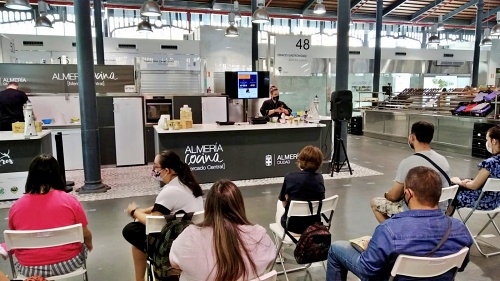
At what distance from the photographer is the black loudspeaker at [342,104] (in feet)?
21.9

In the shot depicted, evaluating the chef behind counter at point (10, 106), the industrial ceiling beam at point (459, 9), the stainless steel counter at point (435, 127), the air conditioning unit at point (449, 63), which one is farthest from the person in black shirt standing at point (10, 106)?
the industrial ceiling beam at point (459, 9)

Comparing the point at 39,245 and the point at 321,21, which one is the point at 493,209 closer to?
the point at 39,245

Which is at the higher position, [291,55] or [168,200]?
[291,55]

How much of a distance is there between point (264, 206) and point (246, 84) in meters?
4.43

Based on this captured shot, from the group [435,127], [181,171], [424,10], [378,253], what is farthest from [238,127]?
[424,10]

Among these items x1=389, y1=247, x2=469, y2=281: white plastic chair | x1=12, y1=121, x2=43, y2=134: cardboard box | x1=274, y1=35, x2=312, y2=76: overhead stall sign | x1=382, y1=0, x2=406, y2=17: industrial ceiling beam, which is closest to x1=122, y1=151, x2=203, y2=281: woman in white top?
x1=389, y1=247, x2=469, y2=281: white plastic chair

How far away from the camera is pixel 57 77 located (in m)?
7.27

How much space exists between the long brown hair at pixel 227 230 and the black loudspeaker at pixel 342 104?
522cm

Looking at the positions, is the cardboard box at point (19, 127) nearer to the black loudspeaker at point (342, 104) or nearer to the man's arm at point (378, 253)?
the black loudspeaker at point (342, 104)

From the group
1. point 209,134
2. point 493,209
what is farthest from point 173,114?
point 493,209

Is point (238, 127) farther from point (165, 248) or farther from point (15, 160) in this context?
point (165, 248)

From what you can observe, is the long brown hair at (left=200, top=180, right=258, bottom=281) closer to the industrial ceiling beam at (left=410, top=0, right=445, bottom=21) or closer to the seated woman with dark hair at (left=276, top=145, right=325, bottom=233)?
the seated woman with dark hair at (left=276, top=145, right=325, bottom=233)

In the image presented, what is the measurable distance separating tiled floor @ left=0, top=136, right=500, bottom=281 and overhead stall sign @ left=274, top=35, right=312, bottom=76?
10.2ft

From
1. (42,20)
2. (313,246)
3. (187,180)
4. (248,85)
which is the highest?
(42,20)
